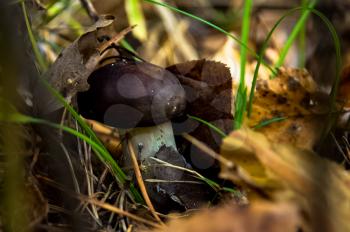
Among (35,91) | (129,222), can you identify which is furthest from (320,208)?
(35,91)

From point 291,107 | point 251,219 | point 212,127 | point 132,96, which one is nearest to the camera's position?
point 251,219

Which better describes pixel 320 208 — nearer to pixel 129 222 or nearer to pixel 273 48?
pixel 129 222

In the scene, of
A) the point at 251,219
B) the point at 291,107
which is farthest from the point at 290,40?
the point at 251,219

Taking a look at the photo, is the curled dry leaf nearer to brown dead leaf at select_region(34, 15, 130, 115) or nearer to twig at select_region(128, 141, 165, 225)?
brown dead leaf at select_region(34, 15, 130, 115)

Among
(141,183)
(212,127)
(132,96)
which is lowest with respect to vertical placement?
(141,183)

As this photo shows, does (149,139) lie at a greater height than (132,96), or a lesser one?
lesser

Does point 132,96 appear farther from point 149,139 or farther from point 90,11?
point 90,11
